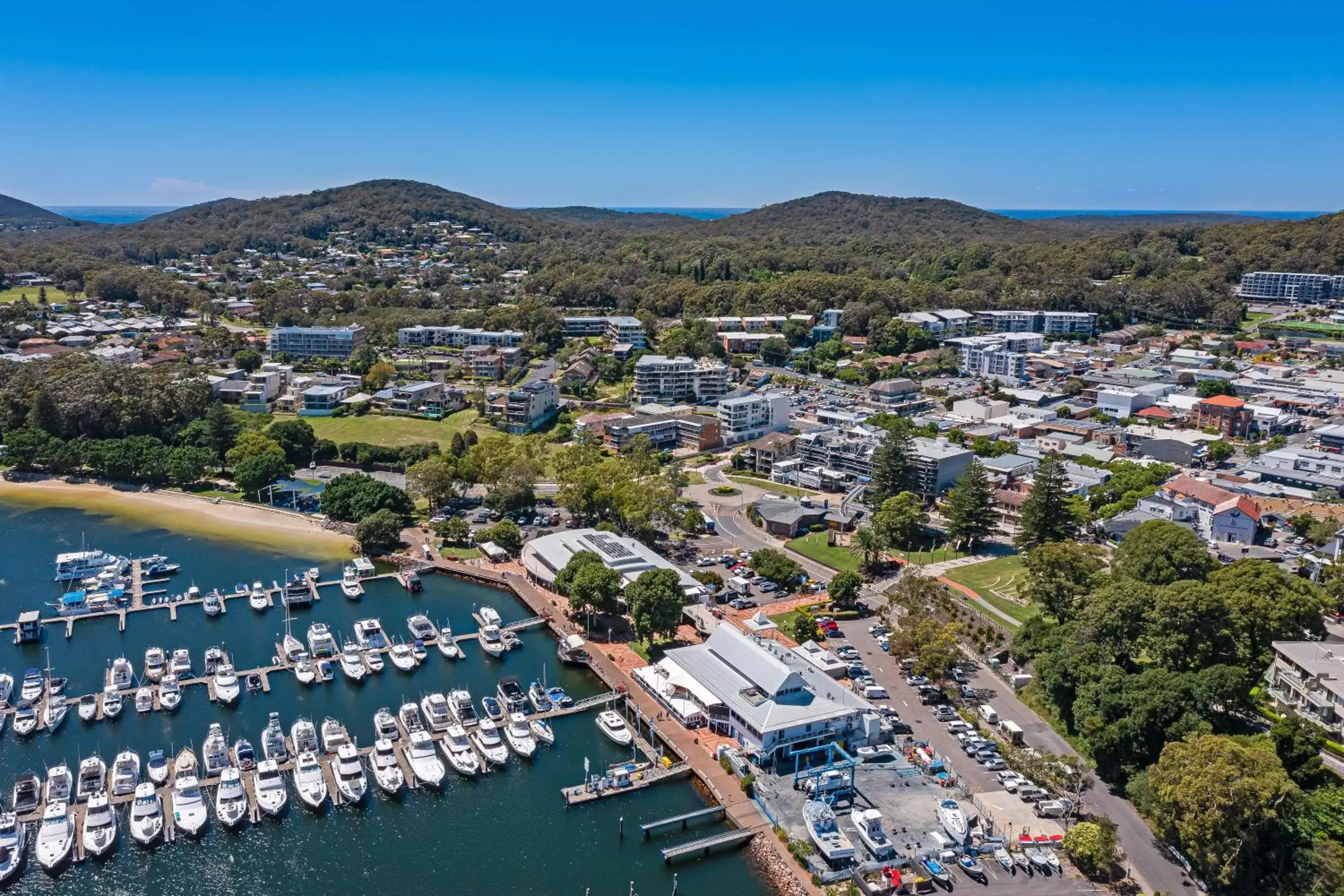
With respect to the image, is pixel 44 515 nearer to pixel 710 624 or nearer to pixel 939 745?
pixel 710 624

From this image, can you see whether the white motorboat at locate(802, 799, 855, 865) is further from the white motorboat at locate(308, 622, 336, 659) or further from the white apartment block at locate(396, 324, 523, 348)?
Result: the white apartment block at locate(396, 324, 523, 348)

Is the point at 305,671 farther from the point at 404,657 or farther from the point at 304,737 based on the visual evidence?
the point at 304,737

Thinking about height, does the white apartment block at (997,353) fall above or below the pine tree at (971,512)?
above

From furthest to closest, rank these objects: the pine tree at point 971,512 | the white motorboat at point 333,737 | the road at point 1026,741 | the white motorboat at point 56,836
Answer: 1. the pine tree at point 971,512
2. the white motorboat at point 333,737
3. the white motorboat at point 56,836
4. the road at point 1026,741

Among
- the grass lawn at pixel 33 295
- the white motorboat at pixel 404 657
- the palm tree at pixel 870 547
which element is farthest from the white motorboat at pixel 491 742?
the grass lawn at pixel 33 295

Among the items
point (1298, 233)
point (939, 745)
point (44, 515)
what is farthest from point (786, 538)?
point (1298, 233)

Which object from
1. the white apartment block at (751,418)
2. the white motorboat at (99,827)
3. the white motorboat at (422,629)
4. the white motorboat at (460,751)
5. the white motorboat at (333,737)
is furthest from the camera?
the white apartment block at (751,418)

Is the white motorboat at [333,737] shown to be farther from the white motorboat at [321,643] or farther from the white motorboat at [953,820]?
the white motorboat at [953,820]
